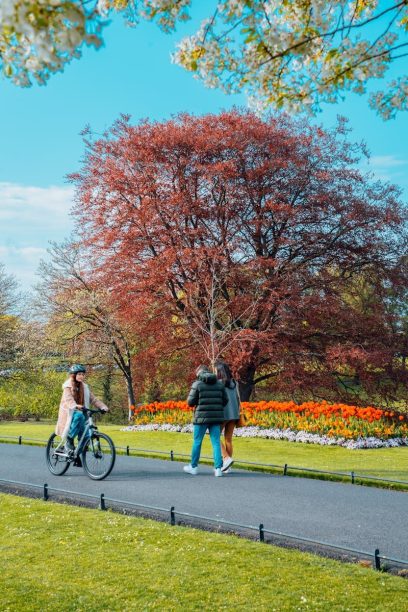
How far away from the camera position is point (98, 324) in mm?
30156

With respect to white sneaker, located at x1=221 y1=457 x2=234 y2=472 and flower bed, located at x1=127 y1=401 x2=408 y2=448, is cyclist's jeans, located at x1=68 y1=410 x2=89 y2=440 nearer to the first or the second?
white sneaker, located at x1=221 y1=457 x2=234 y2=472

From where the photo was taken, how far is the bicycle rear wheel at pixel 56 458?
1181 centimetres

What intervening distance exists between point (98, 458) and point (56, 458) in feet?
3.42

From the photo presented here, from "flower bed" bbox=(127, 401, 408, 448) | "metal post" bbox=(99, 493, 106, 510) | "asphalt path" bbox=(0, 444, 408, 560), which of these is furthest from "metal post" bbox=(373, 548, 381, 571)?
"flower bed" bbox=(127, 401, 408, 448)

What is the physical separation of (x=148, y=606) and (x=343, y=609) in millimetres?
1610

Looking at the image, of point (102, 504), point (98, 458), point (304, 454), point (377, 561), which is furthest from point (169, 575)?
point (304, 454)

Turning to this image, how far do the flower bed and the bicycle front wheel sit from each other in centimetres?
656

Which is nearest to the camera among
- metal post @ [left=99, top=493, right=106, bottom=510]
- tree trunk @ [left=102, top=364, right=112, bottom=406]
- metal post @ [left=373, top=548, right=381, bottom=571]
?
metal post @ [left=373, top=548, right=381, bottom=571]

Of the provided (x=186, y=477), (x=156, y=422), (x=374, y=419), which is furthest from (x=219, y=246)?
(x=186, y=477)

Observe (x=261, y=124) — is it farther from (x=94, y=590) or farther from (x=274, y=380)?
(x=94, y=590)

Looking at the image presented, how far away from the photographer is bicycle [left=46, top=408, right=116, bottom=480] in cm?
1113

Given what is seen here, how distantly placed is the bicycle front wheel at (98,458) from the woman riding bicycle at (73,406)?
1.01 feet

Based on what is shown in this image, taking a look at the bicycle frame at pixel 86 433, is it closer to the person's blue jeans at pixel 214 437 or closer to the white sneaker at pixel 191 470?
→ the person's blue jeans at pixel 214 437

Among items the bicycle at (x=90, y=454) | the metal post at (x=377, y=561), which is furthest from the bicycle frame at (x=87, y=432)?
the metal post at (x=377, y=561)
